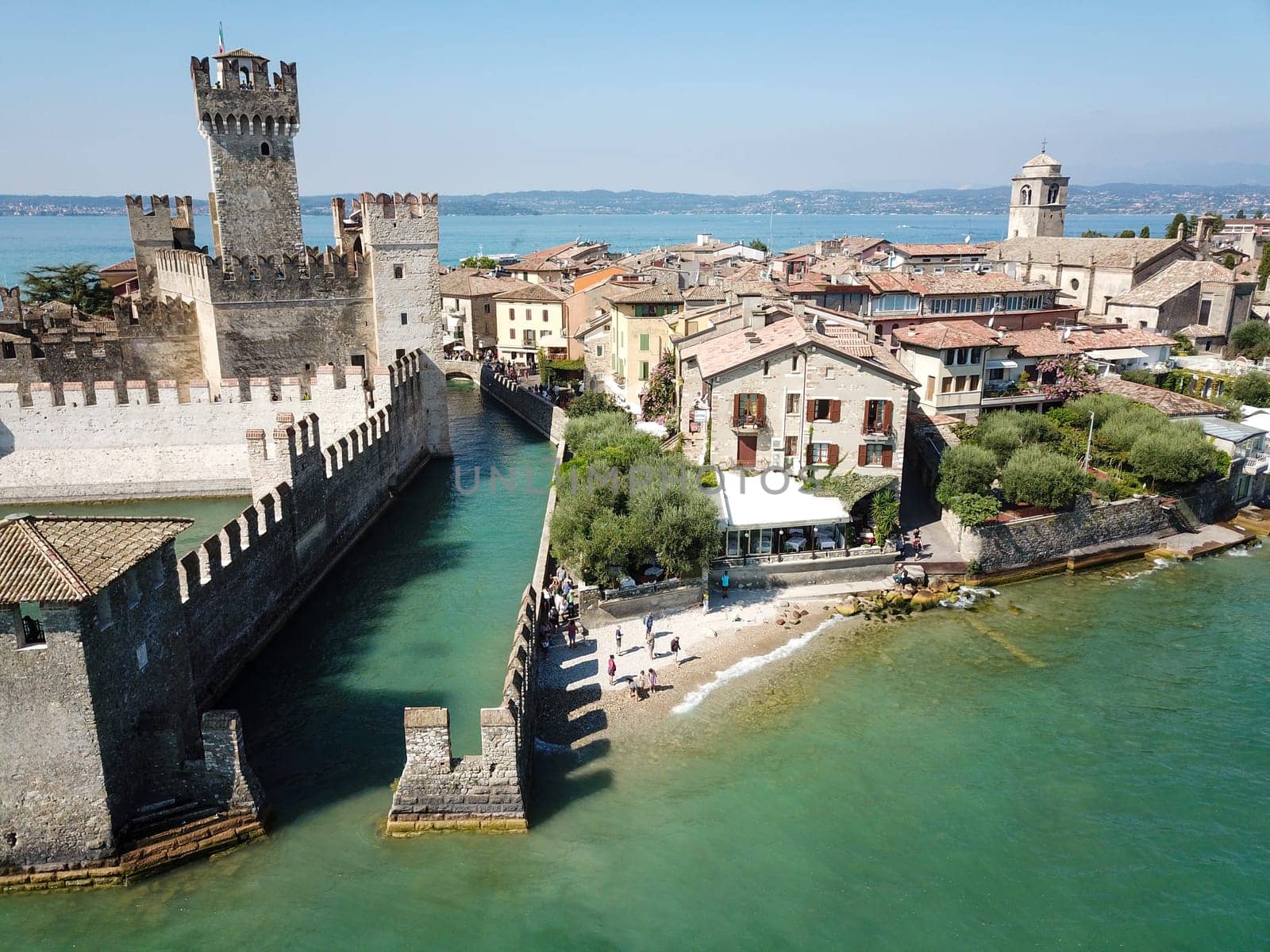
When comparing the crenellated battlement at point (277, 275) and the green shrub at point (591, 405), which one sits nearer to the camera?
the crenellated battlement at point (277, 275)

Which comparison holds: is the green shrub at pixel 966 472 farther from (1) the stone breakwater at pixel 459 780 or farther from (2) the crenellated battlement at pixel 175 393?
(2) the crenellated battlement at pixel 175 393

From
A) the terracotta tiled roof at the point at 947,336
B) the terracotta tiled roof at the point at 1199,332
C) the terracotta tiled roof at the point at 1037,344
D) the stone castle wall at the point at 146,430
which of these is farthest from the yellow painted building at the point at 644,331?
the terracotta tiled roof at the point at 1199,332

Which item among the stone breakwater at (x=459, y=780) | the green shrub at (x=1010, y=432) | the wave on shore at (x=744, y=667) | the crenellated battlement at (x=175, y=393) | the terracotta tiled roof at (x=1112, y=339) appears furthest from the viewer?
the terracotta tiled roof at (x=1112, y=339)

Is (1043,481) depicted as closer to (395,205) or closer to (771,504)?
(771,504)

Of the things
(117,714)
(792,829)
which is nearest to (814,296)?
(792,829)

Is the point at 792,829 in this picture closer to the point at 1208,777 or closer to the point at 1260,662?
the point at 1208,777
